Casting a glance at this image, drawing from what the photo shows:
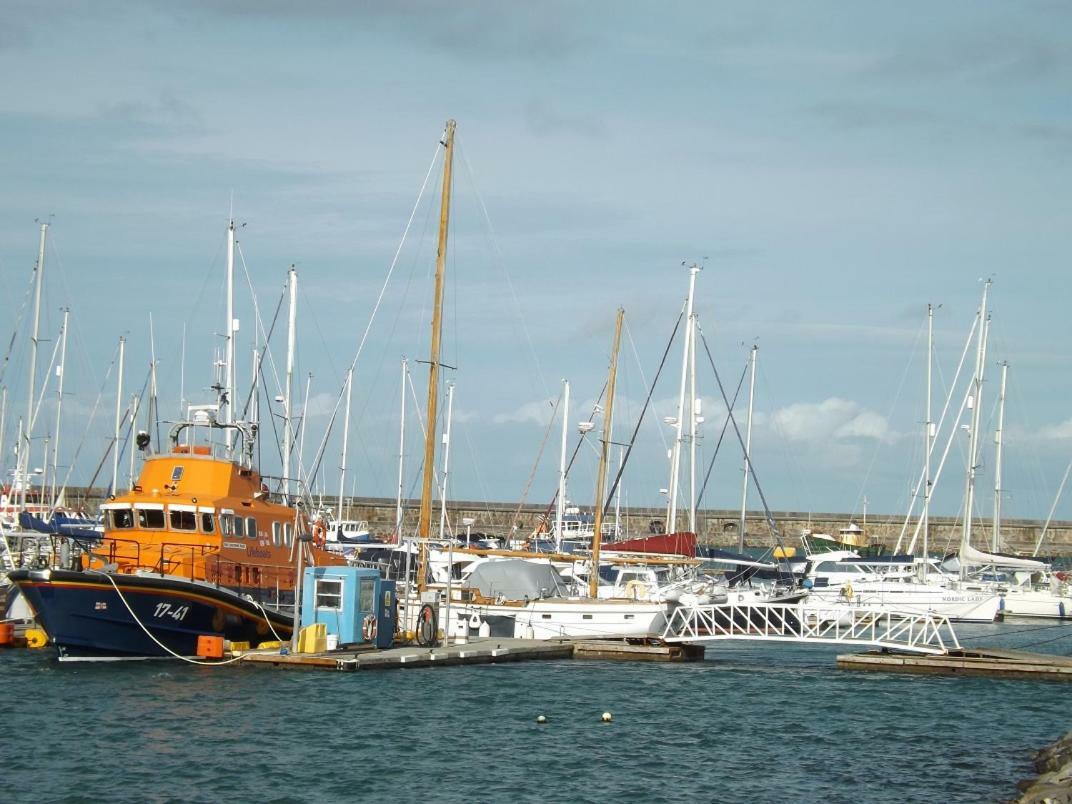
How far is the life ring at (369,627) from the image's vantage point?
3656cm

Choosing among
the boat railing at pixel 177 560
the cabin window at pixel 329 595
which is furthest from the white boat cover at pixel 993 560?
the boat railing at pixel 177 560

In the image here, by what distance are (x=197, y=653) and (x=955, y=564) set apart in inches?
1871

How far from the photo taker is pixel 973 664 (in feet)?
120

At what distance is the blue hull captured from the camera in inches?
1291

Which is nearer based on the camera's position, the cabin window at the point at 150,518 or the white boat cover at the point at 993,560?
the cabin window at the point at 150,518

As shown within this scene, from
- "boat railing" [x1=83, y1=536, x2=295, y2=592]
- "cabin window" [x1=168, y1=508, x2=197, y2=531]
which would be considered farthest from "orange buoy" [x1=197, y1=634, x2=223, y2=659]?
"cabin window" [x1=168, y1=508, x2=197, y2=531]

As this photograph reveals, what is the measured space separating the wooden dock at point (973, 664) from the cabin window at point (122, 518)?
62.9ft

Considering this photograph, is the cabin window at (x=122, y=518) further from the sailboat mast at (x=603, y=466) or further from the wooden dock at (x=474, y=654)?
the sailboat mast at (x=603, y=466)

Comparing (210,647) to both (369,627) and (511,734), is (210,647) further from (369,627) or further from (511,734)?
(511,734)

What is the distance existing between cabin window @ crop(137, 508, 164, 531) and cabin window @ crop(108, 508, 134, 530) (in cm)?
24

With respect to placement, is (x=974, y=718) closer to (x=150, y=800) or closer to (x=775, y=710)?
(x=775, y=710)

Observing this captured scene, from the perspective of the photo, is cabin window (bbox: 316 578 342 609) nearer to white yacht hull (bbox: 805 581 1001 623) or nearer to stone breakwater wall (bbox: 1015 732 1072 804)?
stone breakwater wall (bbox: 1015 732 1072 804)

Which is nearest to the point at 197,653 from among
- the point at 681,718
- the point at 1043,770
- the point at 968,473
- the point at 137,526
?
the point at 137,526

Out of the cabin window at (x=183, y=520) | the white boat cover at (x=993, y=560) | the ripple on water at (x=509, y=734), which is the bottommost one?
the ripple on water at (x=509, y=734)
